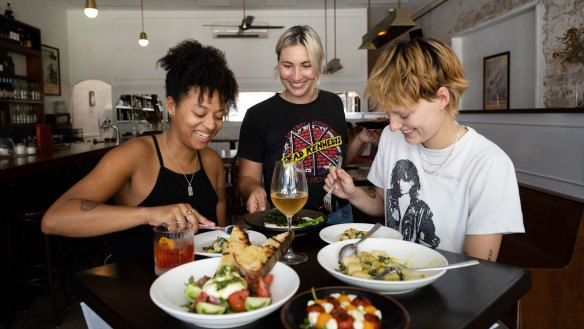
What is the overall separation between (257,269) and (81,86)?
29.7 ft

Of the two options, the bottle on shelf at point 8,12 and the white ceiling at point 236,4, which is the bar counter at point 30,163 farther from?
the white ceiling at point 236,4

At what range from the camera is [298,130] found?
2.16 meters

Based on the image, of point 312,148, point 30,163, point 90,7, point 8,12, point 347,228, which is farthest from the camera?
point 8,12

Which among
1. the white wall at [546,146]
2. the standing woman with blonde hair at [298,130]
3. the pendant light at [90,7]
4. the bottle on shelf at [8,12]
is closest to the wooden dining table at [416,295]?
the standing woman with blonde hair at [298,130]

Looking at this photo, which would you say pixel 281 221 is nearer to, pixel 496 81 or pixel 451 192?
pixel 451 192

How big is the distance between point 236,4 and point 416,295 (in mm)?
8058

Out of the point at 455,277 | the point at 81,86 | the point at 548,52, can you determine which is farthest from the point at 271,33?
the point at 455,277

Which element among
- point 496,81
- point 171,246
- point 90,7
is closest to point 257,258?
point 171,246

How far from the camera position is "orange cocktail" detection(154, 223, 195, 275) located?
1093mm

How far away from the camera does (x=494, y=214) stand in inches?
50.8

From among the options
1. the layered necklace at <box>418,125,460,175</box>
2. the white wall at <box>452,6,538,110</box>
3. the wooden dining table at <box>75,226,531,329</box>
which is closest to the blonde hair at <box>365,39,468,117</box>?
the layered necklace at <box>418,125,460,175</box>

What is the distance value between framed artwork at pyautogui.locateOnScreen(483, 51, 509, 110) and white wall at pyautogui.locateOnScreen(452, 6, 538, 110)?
0.26ft

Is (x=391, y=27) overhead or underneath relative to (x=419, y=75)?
overhead

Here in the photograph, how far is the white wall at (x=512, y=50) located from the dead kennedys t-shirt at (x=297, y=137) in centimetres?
419
